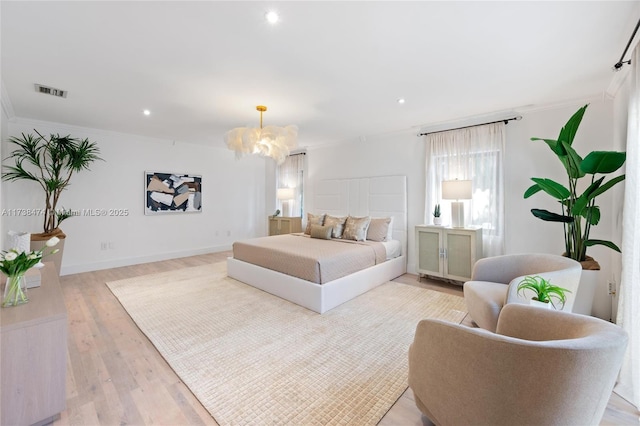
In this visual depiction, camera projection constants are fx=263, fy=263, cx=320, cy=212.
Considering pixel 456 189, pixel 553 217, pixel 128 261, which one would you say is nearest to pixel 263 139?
pixel 456 189

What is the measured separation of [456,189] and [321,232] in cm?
220

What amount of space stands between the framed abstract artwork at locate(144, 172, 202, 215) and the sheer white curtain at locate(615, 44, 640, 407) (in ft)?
21.6

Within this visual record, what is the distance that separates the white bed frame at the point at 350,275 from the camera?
313 cm

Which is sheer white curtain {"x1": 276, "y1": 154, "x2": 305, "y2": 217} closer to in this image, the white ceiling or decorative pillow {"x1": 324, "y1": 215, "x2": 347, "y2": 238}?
decorative pillow {"x1": 324, "y1": 215, "x2": 347, "y2": 238}

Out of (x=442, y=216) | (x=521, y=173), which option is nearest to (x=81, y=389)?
(x=442, y=216)

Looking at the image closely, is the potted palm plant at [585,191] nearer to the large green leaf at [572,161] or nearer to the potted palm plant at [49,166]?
the large green leaf at [572,161]

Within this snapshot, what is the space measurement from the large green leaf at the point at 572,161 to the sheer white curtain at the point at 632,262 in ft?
1.77

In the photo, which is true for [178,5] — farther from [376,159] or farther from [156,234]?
[156,234]

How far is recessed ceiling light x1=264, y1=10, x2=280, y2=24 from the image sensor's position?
1779 mm

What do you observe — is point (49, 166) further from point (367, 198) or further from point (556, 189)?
point (556, 189)

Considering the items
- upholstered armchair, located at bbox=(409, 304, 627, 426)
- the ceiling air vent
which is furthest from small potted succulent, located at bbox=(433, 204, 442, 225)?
the ceiling air vent

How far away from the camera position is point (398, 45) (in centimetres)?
215

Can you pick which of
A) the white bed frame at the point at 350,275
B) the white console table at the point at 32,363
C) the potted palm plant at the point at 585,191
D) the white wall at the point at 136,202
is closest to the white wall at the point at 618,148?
→ the potted palm plant at the point at 585,191

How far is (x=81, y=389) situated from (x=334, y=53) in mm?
3167
